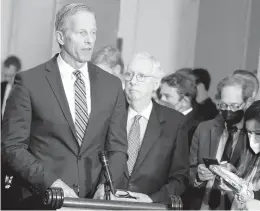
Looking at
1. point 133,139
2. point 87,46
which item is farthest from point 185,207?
point 87,46

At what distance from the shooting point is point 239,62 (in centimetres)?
461

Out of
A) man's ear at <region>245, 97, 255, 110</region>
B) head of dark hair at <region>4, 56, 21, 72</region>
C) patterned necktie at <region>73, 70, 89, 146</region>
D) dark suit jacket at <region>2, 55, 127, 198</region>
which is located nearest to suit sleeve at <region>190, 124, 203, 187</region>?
man's ear at <region>245, 97, 255, 110</region>

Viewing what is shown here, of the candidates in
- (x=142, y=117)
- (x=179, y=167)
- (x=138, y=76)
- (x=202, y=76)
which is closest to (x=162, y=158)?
(x=179, y=167)

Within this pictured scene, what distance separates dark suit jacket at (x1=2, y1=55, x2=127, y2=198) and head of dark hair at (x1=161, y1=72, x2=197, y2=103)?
0.86 m

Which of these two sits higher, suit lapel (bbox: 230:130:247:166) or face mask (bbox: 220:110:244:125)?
face mask (bbox: 220:110:244:125)

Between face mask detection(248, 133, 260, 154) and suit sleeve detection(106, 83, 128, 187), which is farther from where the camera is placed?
face mask detection(248, 133, 260, 154)

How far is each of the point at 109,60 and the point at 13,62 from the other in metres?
0.63

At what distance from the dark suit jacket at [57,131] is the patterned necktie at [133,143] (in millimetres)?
287

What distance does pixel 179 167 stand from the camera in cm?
397

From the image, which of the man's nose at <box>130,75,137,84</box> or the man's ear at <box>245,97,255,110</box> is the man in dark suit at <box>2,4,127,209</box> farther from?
the man's ear at <box>245,97,255,110</box>

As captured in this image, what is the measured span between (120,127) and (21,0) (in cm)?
126

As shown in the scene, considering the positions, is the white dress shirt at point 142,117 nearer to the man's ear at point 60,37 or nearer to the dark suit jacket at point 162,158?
the dark suit jacket at point 162,158

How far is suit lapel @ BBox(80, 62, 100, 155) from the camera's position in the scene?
3.50m

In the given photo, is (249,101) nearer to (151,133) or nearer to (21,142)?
(151,133)
